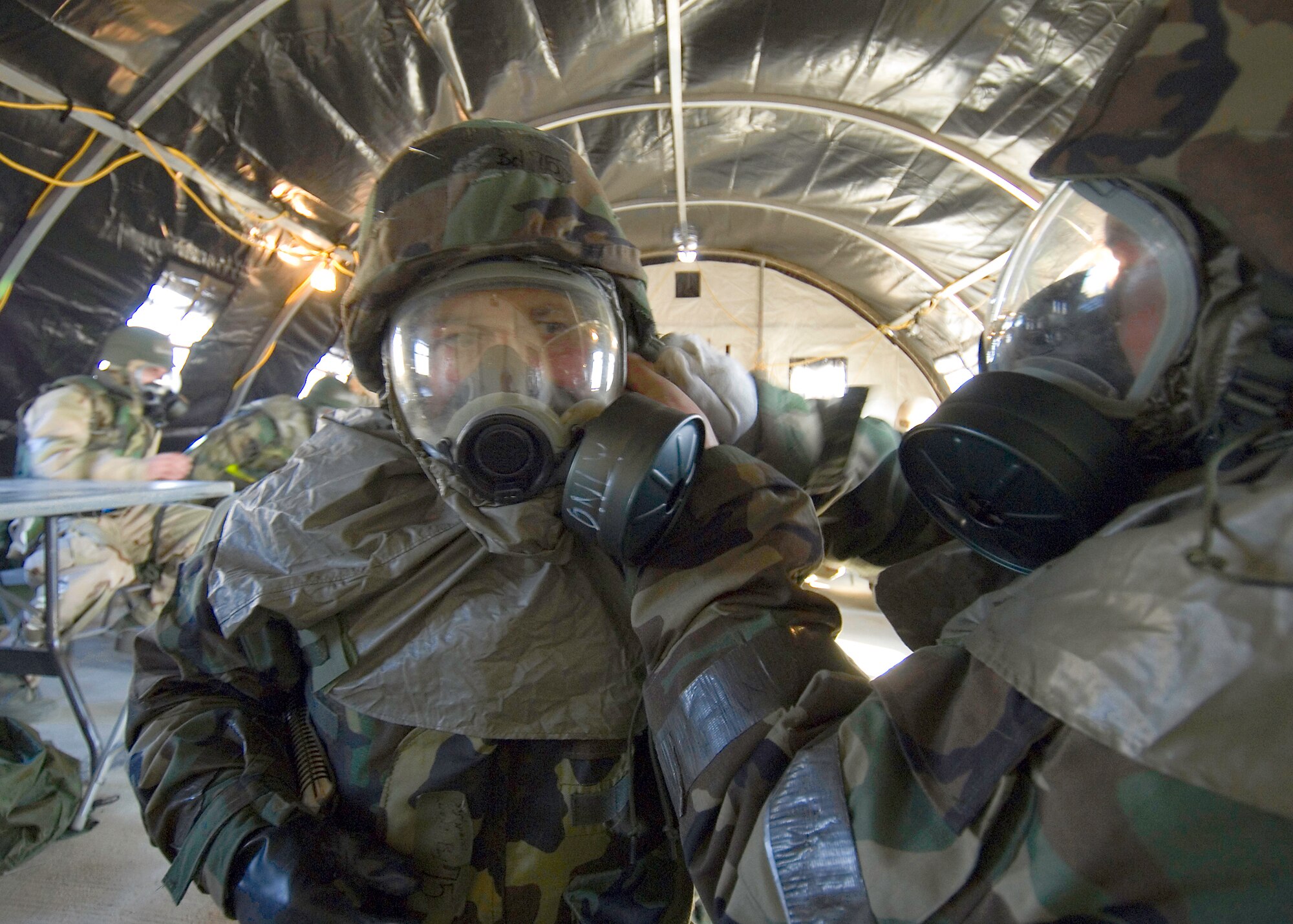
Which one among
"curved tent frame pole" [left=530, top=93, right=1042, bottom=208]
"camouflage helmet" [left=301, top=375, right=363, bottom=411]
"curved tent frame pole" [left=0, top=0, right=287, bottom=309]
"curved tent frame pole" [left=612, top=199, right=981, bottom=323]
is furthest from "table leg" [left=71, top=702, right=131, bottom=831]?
"curved tent frame pole" [left=612, top=199, right=981, bottom=323]

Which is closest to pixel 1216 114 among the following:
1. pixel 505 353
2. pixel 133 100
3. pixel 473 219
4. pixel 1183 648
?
pixel 1183 648

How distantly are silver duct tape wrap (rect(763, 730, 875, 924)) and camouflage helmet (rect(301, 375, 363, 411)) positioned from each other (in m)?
6.11

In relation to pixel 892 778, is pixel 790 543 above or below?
above

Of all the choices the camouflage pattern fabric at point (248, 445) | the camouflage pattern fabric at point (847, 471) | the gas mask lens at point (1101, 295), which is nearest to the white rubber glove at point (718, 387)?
the camouflage pattern fabric at point (847, 471)

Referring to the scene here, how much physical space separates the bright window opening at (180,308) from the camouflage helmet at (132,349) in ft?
0.46

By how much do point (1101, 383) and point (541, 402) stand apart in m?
0.91

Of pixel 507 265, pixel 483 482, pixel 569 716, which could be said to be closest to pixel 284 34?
pixel 507 265

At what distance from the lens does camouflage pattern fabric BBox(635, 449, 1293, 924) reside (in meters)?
0.47

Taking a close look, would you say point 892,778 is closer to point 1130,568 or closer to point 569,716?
point 1130,568

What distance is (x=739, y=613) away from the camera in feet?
3.23

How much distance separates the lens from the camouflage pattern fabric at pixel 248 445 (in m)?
5.26

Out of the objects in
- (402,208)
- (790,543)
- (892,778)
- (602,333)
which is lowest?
(892,778)

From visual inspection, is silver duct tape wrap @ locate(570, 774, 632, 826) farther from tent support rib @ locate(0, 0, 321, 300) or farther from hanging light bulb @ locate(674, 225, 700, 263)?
hanging light bulb @ locate(674, 225, 700, 263)

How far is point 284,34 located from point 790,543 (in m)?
4.14
